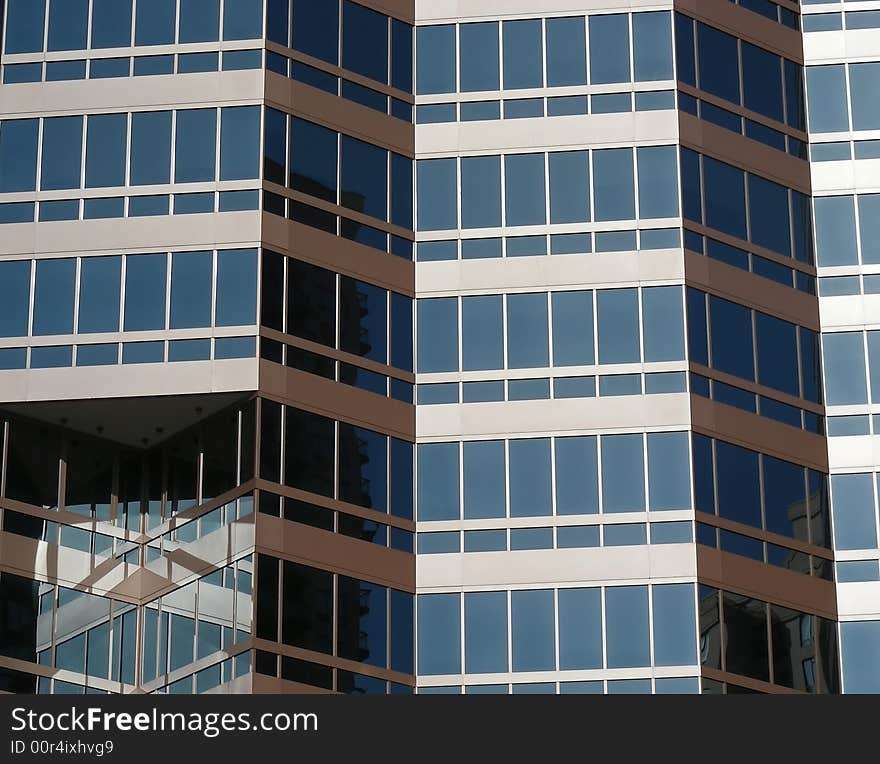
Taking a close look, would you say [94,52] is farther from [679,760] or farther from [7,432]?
[679,760]

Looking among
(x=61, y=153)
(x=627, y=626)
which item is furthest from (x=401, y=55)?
(x=627, y=626)

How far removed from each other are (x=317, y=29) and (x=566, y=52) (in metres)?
6.20

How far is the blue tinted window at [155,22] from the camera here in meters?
50.3

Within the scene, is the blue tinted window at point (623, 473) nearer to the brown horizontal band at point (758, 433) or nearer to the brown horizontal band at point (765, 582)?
the brown horizontal band at point (758, 433)

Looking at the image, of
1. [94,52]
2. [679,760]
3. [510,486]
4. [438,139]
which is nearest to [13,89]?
[94,52]

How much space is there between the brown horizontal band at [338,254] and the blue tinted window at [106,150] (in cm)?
380

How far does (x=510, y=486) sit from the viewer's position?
160ft

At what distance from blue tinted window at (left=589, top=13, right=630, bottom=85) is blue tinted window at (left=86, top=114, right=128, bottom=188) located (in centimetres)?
1150

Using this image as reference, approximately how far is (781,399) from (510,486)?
6.92 m

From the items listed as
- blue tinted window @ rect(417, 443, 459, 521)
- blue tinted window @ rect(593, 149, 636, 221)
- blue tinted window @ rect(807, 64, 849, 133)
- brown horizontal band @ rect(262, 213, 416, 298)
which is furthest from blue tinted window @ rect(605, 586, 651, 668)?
blue tinted window @ rect(807, 64, 849, 133)

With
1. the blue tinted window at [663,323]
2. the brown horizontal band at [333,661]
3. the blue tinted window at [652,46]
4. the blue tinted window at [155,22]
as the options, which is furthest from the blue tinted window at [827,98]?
the brown horizontal band at [333,661]

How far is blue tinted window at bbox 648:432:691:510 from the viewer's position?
4778 centimetres

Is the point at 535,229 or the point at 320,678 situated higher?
the point at 535,229

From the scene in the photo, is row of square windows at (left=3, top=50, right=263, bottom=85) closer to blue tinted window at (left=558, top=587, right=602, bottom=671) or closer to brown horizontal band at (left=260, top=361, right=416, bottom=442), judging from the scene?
brown horizontal band at (left=260, top=361, right=416, bottom=442)
